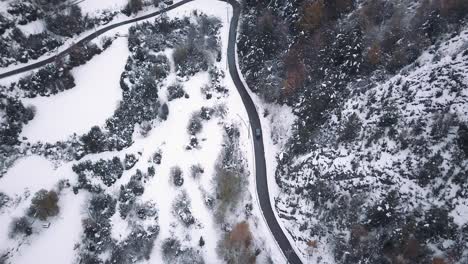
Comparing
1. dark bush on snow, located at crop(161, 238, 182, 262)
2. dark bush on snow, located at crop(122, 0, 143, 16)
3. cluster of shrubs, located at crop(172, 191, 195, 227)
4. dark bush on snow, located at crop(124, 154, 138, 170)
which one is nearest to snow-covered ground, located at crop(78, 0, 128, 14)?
dark bush on snow, located at crop(122, 0, 143, 16)

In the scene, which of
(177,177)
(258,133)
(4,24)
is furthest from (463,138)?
(4,24)

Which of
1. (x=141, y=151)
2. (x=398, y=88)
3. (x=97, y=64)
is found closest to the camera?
(x=398, y=88)

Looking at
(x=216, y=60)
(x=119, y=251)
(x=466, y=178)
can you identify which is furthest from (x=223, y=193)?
(x=466, y=178)

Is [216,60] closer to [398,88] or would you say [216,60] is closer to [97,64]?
[97,64]

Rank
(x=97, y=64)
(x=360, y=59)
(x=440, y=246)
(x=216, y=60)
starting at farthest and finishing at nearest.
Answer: (x=216, y=60)
(x=97, y=64)
(x=360, y=59)
(x=440, y=246)

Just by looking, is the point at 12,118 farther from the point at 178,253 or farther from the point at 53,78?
the point at 178,253

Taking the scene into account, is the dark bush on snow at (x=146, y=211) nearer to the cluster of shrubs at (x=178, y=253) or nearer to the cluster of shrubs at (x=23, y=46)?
the cluster of shrubs at (x=178, y=253)

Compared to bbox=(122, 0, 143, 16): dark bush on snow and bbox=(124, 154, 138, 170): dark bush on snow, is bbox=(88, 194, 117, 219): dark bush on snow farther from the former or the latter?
bbox=(122, 0, 143, 16): dark bush on snow
